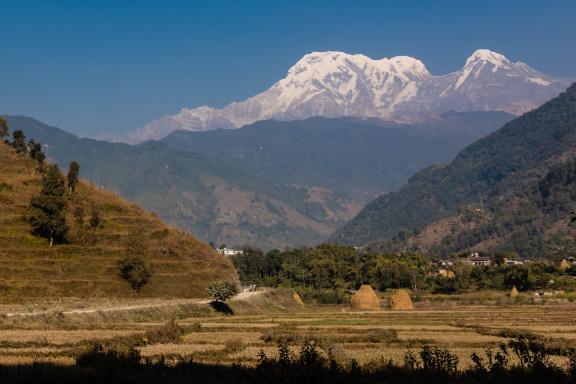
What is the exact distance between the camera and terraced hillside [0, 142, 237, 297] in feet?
302

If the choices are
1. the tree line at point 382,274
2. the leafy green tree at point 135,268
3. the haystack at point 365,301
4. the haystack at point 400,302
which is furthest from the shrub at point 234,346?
the tree line at point 382,274

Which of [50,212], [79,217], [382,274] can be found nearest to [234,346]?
[50,212]

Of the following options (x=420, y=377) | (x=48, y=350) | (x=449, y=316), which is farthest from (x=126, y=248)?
(x=420, y=377)

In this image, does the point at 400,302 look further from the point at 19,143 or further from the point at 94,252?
the point at 19,143

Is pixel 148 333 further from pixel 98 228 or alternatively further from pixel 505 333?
pixel 98 228

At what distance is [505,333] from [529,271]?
98292mm

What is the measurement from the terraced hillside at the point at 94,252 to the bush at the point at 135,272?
71 cm

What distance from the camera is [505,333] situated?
56.7 m

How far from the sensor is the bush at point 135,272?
96062mm

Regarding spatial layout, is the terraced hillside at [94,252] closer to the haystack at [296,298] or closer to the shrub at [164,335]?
the haystack at [296,298]

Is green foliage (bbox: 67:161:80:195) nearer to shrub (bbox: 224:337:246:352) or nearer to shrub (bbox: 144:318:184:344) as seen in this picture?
shrub (bbox: 144:318:184:344)

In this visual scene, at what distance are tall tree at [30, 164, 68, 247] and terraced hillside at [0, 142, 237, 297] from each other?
1.45 metres

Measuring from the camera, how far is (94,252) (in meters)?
102

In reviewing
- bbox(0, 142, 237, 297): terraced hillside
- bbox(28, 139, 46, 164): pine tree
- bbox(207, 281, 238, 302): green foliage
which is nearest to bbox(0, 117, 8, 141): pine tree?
bbox(28, 139, 46, 164): pine tree
